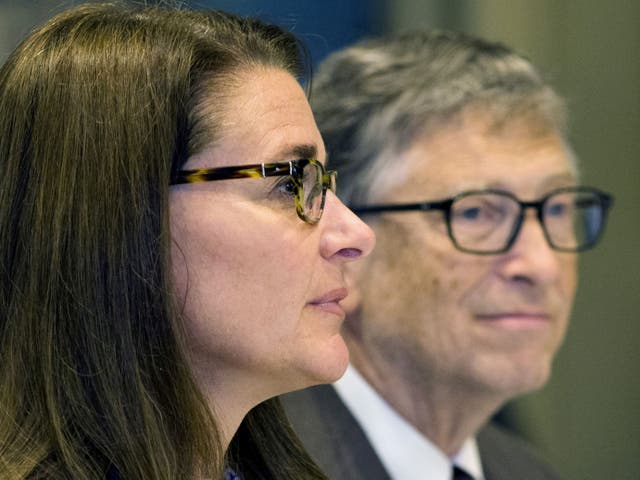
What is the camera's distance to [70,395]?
1.68m

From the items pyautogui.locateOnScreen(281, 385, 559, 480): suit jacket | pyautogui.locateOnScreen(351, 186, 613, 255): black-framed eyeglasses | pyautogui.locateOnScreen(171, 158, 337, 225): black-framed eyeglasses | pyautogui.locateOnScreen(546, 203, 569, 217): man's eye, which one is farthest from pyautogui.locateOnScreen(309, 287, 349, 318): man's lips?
pyautogui.locateOnScreen(546, 203, 569, 217): man's eye

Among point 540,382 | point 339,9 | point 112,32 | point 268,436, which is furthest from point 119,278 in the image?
point 339,9

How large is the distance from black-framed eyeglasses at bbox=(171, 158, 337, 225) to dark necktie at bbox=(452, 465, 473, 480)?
1105mm

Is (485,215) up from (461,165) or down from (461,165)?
down

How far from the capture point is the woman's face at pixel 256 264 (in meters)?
1.75

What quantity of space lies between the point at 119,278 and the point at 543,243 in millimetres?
1388

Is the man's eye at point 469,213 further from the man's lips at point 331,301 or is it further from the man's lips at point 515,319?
the man's lips at point 331,301

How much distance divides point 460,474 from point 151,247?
135 centimetres

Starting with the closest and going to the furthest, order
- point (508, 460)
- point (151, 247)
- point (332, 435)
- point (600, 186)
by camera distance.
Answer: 1. point (151, 247)
2. point (332, 435)
3. point (508, 460)
4. point (600, 186)

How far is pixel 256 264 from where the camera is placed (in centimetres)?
177

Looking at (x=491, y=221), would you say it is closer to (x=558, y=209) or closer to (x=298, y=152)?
(x=558, y=209)

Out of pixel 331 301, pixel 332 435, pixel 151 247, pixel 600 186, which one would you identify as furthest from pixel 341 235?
pixel 600 186

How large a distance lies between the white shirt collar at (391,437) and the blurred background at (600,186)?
1.27 meters

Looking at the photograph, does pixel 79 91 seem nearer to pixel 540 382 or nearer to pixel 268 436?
pixel 268 436
